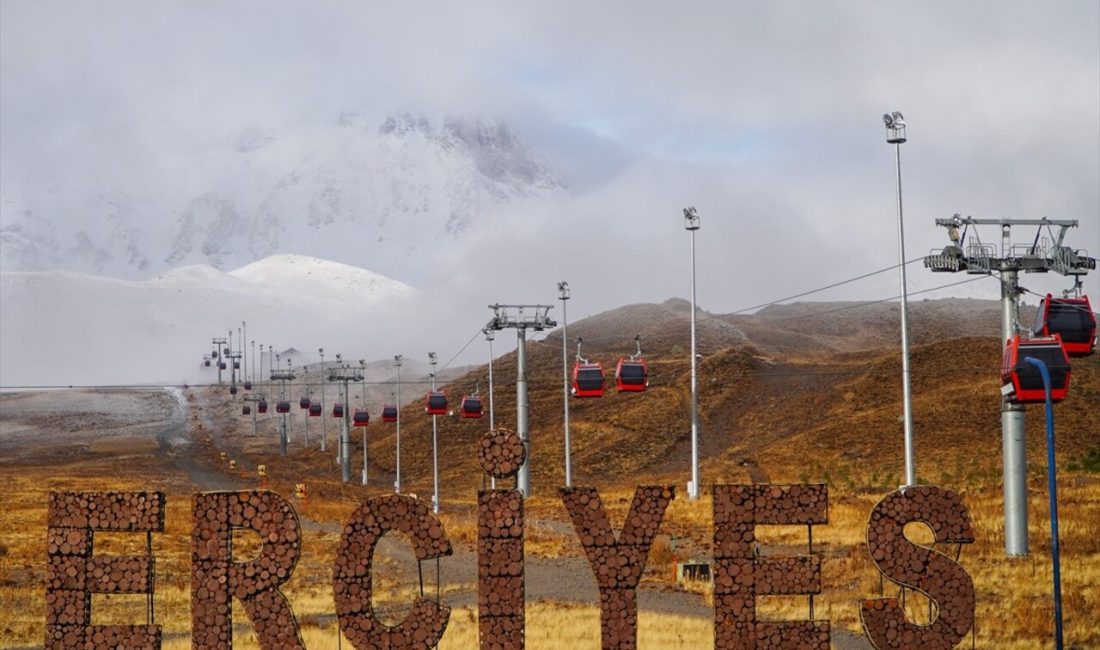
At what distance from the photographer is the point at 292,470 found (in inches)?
4993

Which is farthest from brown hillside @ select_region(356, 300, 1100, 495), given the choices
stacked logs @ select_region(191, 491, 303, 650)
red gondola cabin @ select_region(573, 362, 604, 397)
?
stacked logs @ select_region(191, 491, 303, 650)

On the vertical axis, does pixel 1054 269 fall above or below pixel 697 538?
above

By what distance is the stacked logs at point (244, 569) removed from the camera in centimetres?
2109

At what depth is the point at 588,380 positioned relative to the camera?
55.8 metres

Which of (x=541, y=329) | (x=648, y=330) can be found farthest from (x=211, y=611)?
(x=648, y=330)

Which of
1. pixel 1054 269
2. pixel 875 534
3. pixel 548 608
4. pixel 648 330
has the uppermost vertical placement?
pixel 648 330

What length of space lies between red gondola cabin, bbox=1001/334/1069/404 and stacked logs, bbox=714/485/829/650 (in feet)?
35.0

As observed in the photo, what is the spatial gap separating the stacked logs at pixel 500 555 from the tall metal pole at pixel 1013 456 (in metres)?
21.5

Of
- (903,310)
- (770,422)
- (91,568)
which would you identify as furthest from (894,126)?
(770,422)

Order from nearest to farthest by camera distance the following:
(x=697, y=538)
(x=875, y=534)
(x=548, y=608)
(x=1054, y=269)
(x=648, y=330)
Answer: (x=875, y=534) < (x=548, y=608) < (x=1054, y=269) < (x=697, y=538) < (x=648, y=330)

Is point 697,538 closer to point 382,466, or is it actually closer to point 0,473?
point 382,466

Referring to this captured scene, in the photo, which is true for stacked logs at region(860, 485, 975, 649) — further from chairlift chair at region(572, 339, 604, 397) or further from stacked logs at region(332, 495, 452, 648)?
chairlift chair at region(572, 339, 604, 397)

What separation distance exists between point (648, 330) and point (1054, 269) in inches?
6145

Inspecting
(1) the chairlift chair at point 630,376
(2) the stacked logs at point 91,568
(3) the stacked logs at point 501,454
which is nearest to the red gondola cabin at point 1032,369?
(3) the stacked logs at point 501,454
